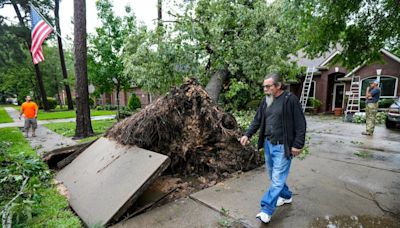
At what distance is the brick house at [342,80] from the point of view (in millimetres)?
12570

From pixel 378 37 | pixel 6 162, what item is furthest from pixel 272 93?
pixel 6 162

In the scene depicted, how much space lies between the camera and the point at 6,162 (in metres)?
4.37

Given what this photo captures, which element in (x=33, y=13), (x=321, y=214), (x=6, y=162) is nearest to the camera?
(x=321, y=214)

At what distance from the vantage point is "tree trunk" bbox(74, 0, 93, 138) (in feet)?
24.9

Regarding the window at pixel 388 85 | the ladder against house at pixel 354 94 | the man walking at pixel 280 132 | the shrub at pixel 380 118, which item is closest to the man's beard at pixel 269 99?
the man walking at pixel 280 132

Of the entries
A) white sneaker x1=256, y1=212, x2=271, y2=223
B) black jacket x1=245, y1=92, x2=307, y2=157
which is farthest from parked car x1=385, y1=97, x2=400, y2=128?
white sneaker x1=256, y1=212, x2=271, y2=223

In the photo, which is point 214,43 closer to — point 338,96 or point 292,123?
point 292,123

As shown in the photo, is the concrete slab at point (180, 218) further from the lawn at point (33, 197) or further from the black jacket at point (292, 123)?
the black jacket at point (292, 123)

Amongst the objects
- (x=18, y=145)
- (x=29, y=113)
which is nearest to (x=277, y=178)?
(x=18, y=145)

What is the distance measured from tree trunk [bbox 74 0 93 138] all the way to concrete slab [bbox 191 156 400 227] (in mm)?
6539

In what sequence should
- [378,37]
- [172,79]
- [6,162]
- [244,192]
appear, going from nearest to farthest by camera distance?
1. [244,192]
2. [6,162]
3. [378,37]
4. [172,79]

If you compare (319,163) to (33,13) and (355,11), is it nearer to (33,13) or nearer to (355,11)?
(355,11)

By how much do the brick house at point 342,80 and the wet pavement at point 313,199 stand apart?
32.6 ft

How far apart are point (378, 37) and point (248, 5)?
4.08 metres
